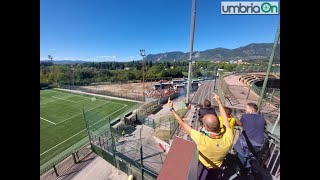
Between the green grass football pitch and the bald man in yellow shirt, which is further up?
the bald man in yellow shirt

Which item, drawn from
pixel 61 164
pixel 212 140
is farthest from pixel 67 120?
pixel 212 140

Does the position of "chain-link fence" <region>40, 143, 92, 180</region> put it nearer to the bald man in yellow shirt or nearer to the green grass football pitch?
the green grass football pitch

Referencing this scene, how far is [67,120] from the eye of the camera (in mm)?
27016

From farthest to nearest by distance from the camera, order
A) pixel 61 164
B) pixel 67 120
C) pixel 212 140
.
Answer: pixel 67 120 < pixel 61 164 < pixel 212 140

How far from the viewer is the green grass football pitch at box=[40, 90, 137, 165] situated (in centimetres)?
1780

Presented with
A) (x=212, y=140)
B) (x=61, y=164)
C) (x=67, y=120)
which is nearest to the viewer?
(x=212, y=140)

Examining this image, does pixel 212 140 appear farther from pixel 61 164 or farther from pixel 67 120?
pixel 67 120

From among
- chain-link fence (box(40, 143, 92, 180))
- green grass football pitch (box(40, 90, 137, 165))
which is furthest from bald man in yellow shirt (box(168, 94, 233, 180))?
chain-link fence (box(40, 143, 92, 180))

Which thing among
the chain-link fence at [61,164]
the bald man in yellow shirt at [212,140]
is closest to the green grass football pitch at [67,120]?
the chain-link fence at [61,164]

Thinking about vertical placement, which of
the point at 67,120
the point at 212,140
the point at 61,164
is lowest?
the point at 61,164

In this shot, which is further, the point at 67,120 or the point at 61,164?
the point at 67,120
